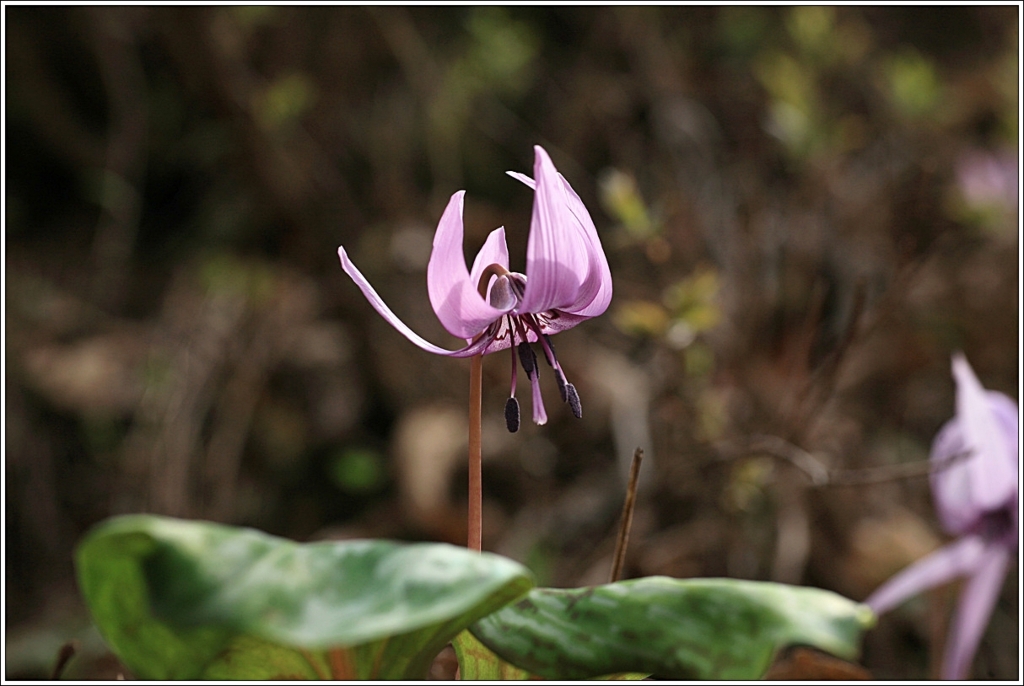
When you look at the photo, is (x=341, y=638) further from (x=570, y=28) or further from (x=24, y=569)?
(x=570, y=28)

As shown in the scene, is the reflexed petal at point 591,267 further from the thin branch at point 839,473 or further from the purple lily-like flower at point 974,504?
the thin branch at point 839,473

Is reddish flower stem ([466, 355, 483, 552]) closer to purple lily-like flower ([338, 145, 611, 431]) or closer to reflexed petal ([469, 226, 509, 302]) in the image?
purple lily-like flower ([338, 145, 611, 431])

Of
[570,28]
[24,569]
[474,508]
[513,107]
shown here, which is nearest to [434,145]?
[513,107]

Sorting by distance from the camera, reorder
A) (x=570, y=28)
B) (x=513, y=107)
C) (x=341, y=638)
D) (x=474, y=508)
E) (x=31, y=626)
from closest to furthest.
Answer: (x=341, y=638)
(x=474, y=508)
(x=31, y=626)
(x=513, y=107)
(x=570, y=28)

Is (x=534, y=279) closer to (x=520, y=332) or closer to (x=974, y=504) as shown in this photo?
(x=520, y=332)

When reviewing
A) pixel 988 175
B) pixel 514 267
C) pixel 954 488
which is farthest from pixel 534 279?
pixel 988 175
